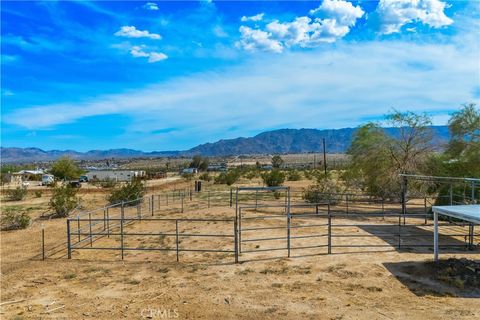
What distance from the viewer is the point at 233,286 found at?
945cm

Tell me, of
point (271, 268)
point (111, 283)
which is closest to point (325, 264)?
point (271, 268)

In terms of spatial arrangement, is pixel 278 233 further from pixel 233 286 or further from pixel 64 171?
pixel 64 171

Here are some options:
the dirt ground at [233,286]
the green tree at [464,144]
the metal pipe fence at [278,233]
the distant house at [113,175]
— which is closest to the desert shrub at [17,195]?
the metal pipe fence at [278,233]

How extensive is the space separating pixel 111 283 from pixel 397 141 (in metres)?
18.7

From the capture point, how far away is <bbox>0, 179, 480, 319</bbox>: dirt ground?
26.0ft

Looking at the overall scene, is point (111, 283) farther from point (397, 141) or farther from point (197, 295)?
point (397, 141)

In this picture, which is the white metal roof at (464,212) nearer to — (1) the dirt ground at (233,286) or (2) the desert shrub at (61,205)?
(1) the dirt ground at (233,286)

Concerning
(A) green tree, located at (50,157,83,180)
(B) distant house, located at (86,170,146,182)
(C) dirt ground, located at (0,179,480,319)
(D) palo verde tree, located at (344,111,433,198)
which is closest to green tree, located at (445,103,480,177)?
(D) palo verde tree, located at (344,111,433,198)

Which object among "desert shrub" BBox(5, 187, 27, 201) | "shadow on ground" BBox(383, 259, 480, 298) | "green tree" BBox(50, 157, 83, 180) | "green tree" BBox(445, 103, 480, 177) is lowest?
"desert shrub" BBox(5, 187, 27, 201)

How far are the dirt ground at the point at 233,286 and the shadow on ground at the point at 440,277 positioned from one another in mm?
26

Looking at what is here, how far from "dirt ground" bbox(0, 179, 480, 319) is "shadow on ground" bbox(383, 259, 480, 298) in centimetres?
3

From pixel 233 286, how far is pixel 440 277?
4722 millimetres

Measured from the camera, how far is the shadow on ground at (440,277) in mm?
8836

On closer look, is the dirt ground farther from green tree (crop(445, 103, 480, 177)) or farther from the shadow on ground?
green tree (crop(445, 103, 480, 177))
